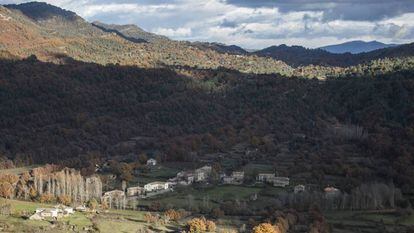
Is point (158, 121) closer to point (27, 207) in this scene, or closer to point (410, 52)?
point (27, 207)

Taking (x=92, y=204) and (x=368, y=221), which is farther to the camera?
(x=92, y=204)

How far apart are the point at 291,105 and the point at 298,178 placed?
49482 mm

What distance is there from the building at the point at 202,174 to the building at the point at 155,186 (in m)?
4.80

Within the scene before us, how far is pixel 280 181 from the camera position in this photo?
8094cm

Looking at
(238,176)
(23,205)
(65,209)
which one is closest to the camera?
(65,209)

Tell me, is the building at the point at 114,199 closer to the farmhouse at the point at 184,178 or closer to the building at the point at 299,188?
the farmhouse at the point at 184,178

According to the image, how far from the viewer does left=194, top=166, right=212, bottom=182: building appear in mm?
83512

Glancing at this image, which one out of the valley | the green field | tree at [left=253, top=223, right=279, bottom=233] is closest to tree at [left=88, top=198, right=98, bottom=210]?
the valley

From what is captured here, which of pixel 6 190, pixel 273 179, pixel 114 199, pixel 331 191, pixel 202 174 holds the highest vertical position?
pixel 331 191

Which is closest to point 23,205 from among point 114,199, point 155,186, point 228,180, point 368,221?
point 114,199

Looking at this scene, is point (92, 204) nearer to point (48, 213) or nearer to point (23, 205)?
point (48, 213)

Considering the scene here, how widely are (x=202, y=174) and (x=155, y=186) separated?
24.8 feet

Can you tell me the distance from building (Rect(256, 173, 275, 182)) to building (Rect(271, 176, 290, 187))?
21.9 inches

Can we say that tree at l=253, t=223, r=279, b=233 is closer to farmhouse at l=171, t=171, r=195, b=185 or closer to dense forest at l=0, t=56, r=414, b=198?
dense forest at l=0, t=56, r=414, b=198
